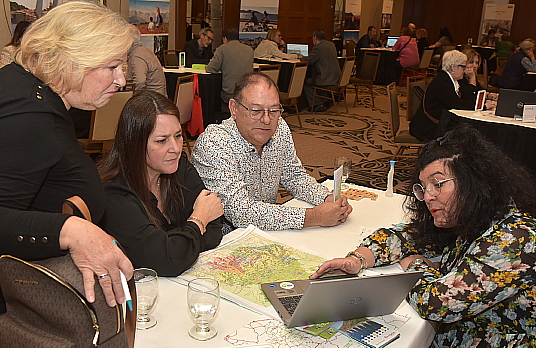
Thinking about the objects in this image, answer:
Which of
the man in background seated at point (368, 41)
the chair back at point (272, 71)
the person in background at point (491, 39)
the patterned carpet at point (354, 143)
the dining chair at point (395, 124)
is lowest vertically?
the patterned carpet at point (354, 143)

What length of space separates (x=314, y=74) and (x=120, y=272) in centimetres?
849

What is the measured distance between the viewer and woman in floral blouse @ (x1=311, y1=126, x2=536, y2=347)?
4.95 feet

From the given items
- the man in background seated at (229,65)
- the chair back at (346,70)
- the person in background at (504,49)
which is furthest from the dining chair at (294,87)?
the person in background at (504,49)

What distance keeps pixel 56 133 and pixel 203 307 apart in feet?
1.89

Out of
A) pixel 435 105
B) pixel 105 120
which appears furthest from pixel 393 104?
pixel 105 120

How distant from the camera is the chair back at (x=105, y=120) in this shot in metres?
4.56

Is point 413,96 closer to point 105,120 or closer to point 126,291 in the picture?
point 105,120

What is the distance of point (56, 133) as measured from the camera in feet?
3.77

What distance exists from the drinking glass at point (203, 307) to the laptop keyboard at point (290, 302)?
0.75 ft

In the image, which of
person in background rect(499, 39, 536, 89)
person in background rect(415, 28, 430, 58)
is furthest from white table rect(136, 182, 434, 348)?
person in background rect(415, 28, 430, 58)

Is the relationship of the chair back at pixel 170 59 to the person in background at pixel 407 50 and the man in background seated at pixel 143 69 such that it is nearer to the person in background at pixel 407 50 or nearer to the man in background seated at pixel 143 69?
the man in background seated at pixel 143 69

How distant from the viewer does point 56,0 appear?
253 inches

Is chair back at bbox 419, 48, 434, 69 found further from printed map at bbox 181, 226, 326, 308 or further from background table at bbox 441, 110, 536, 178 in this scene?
printed map at bbox 181, 226, 326, 308

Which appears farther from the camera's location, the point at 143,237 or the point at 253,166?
the point at 253,166
